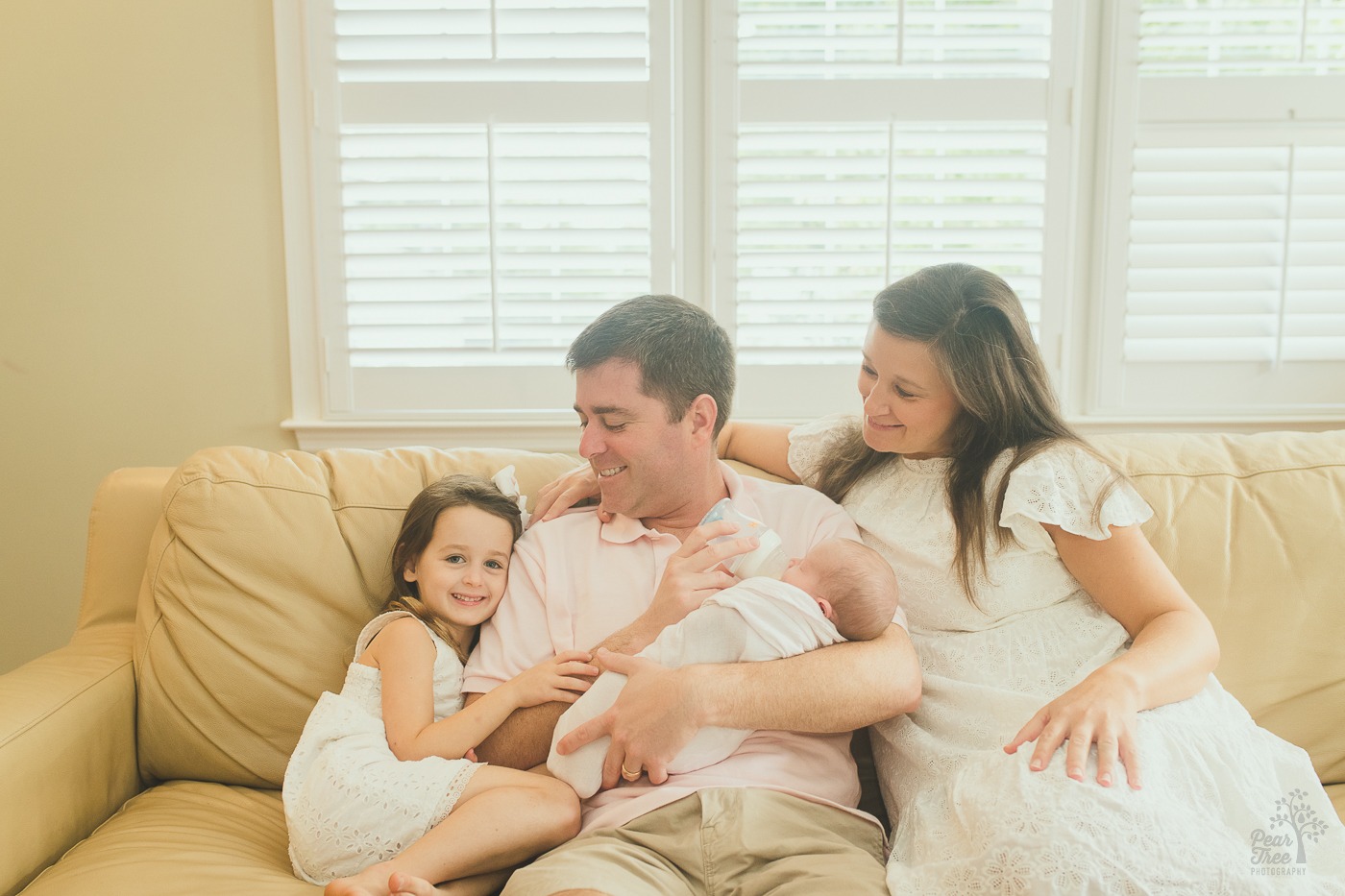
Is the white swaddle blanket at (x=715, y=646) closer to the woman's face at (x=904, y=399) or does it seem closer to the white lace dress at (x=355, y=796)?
the white lace dress at (x=355, y=796)

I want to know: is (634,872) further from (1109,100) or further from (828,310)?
(1109,100)

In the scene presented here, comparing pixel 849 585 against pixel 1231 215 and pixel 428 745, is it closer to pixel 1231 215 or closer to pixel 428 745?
pixel 428 745

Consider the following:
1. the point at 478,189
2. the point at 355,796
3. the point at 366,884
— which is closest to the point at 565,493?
the point at 355,796

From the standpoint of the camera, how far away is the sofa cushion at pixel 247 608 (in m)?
1.58

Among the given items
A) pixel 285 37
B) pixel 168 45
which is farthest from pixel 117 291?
pixel 285 37

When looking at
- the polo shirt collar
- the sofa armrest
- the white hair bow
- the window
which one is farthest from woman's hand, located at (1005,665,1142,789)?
the sofa armrest

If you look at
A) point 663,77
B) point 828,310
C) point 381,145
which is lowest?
point 828,310

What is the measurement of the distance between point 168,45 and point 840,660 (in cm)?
212

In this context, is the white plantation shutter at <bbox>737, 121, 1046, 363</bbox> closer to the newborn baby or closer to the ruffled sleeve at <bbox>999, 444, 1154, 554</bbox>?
the ruffled sleeve at <bbox>999, 444, 1154, 554</bbox>

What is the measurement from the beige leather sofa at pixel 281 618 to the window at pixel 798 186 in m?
→ 0.64

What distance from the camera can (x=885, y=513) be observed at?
1606 mm
